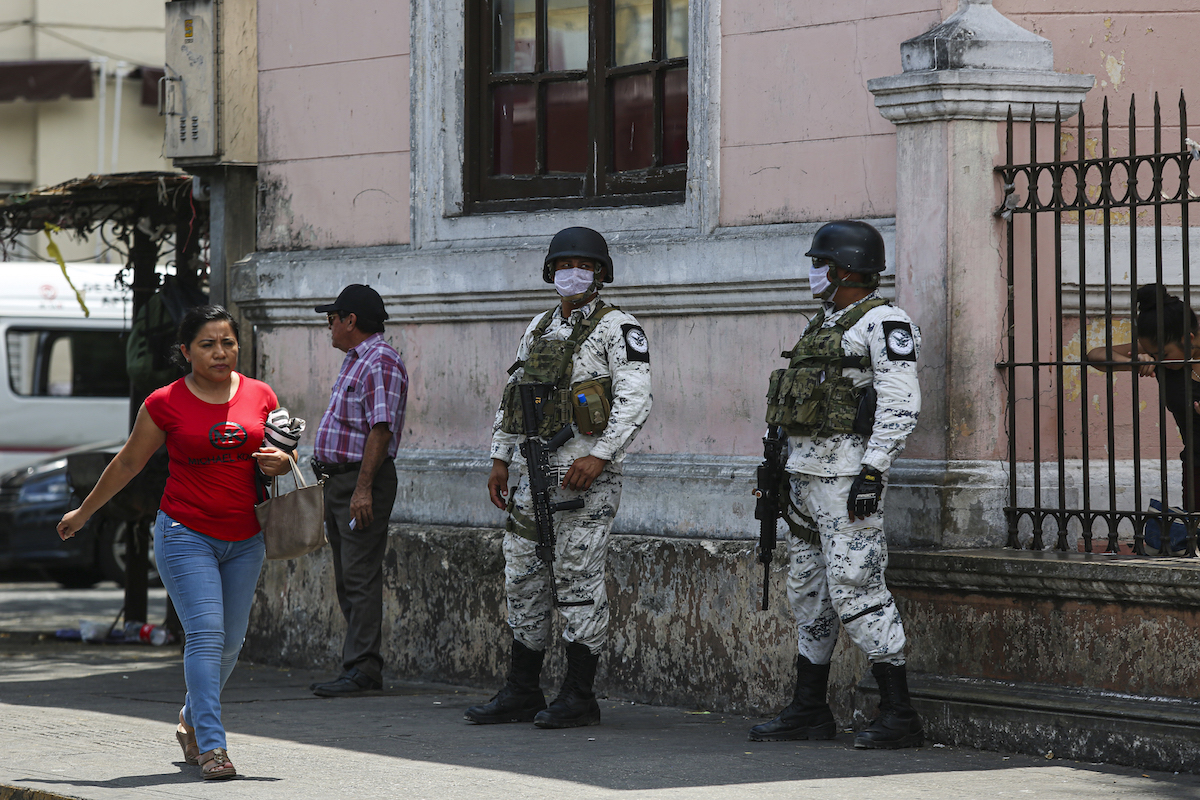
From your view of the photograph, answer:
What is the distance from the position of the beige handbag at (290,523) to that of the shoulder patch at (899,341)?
209 cm

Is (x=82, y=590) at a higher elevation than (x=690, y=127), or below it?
below

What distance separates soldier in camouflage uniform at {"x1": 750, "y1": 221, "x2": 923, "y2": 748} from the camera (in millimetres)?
6340

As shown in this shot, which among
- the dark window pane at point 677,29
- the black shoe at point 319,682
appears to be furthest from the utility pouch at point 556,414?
the dark window pane at point 677,29

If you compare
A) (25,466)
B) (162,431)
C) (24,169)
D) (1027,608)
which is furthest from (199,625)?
(24,169)

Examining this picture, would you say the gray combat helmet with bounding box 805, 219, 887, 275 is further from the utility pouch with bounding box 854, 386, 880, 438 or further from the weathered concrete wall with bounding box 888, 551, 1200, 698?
the weathered concrete wall with bounding box 888, 551, 1200, 698

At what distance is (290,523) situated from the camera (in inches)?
246

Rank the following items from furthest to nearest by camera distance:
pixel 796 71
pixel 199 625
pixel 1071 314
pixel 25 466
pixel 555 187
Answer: pixel 25 466
pixel 555 187
pixel 796 71
pixel 1071 314
pixel 199 625

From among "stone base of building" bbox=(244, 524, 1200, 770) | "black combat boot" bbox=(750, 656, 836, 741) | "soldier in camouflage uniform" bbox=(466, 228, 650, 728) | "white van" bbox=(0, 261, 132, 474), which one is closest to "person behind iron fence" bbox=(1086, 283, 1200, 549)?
"stone base of building" bbox=(244, 524, 1200, 770)

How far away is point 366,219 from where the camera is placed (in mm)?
9398

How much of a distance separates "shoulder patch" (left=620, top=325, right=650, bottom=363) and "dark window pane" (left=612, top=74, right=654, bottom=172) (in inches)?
63.6

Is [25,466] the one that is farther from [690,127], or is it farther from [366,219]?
[690,127]

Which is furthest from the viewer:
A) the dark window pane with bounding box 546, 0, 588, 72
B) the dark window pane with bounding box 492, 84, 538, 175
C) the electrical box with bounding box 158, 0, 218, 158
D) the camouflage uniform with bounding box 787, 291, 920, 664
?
the electrical box with bounding box 158, 0, 218, 158

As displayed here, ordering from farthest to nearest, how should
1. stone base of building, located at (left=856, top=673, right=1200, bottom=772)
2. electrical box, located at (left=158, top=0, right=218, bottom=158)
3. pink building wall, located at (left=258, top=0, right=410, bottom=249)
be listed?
1. electrical box, located at (left=158, top=0, right=218, bottom=158)
2. pink building wall, located at (left=258, top=0, right=410, bottom=249)
3. stone base of building, located at (left=856, top=673, right=1200, bottom=772)

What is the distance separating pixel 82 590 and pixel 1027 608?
10.2 meters
